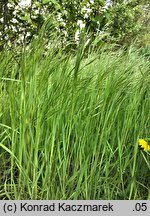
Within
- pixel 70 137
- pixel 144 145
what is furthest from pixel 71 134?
pixel 144 145

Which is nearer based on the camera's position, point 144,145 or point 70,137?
point 144,145

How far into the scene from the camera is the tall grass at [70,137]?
1.48 m

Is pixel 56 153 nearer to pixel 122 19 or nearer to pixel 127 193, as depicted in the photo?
pixel 127 193

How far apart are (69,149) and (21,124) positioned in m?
0.26

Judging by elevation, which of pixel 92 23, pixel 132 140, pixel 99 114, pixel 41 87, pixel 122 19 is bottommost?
pixel 132 140

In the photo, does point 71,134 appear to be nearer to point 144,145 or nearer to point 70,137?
point 70,137

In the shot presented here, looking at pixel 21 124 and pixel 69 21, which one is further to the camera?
pixel 69 21

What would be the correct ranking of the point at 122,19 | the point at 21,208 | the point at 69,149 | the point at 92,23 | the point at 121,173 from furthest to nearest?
the point at 122,19 < the point at 92,23 < the point at 69,149 < the point at 121,173 < the point at 21,208

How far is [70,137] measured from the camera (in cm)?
161

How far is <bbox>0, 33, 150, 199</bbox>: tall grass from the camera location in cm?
148

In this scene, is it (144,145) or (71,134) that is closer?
(144,145)

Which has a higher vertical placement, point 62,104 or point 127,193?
point 62,104

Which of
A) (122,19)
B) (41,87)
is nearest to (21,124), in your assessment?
(41,87)

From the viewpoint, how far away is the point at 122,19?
6.45m
